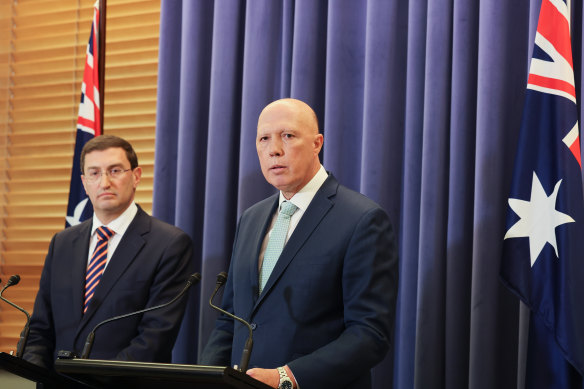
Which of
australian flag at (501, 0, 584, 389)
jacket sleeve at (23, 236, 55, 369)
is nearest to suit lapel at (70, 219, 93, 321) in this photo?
jacket sleeve at (23, 236, 55, 369)

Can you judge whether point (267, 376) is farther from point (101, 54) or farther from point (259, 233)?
point (101, 54)

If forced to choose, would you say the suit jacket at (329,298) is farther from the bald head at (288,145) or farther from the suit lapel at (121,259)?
the suit lapel at (121,259)

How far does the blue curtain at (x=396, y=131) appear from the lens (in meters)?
3.24

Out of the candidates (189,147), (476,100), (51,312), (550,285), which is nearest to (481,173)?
(476,100)

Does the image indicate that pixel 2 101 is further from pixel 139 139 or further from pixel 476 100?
pixel 476 100

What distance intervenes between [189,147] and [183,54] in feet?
1.66

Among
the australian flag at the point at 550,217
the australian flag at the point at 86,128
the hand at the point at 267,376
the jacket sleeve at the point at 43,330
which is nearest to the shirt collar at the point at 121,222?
the jacket sleeve at the point at 43,330

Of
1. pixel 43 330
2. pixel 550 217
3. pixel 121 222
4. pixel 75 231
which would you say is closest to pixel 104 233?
pixel 121 222

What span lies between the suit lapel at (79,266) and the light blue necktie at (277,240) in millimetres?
1003

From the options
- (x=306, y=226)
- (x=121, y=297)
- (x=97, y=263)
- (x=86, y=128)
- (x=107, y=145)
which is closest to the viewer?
(x=306, y=226)

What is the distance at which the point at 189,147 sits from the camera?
3.96m

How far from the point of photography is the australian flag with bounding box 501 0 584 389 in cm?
283

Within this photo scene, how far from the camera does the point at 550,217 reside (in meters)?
2.90

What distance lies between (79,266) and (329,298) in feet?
4.39
